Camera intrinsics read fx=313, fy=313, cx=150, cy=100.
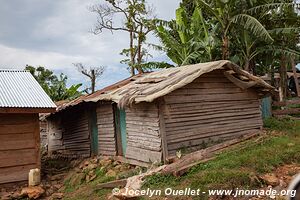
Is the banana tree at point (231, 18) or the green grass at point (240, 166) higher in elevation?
the banana tree at point (231, 18)

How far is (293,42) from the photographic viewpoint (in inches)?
747

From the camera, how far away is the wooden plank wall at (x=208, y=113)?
367 inches

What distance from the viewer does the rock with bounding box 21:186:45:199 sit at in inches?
349

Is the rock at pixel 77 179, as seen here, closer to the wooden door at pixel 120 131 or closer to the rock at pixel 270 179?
the wooden door at pixel 120 131

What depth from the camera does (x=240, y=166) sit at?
294 inches

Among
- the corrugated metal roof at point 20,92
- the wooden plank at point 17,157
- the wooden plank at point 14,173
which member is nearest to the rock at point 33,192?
the wooden plank at point 14,173

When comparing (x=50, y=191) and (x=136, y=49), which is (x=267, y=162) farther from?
(x=136, y=49)

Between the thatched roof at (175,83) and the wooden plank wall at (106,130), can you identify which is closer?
the thatched roof at (175,83)

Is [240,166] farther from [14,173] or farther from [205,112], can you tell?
[14,173]

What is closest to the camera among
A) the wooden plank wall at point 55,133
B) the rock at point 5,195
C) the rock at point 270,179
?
the rock at point 270,179

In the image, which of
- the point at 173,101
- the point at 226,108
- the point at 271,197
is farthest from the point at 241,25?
the point at 271,197

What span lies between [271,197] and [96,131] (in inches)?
330

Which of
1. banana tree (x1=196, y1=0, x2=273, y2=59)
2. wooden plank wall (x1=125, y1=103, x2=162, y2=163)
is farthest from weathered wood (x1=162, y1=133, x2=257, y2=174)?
banana tree (x1=196, y1=0, x2=273, y2=59)

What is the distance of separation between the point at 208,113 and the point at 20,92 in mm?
6166
